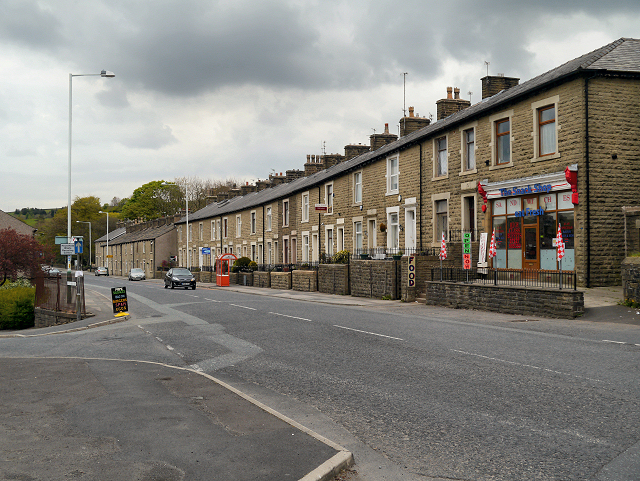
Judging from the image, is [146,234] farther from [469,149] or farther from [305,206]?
[469,149]

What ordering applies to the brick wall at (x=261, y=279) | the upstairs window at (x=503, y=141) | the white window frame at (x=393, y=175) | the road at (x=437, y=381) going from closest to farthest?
1. the road at (x=437, y=381)
2. the upstairs window at (x=503, y=141)
3. the white window frame at (x=393, y=175)
4. the brick wall at (x=261, y=279)

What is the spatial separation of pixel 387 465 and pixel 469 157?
22.0 meters

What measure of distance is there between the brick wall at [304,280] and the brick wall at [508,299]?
1293 cm

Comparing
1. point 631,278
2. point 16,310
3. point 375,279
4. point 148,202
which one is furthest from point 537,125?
point 148,202

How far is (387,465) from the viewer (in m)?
5.31

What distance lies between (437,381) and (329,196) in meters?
30.9

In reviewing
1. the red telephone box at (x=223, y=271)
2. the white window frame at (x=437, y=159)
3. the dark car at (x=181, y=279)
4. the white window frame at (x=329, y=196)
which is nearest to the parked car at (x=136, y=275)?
the red telephone box at (x=223, y=271)

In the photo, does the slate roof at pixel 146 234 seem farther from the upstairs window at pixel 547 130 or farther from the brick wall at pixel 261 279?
the upstairs window at pixel 547 130

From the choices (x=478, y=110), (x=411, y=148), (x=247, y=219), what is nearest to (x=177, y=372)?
(x=478, y=110)

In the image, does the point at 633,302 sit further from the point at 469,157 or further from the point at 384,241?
the point at 384,241

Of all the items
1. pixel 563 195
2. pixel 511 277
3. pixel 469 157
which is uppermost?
pixel 469 157

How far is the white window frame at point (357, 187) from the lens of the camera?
3500 centimetres

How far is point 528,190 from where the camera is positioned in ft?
70.6

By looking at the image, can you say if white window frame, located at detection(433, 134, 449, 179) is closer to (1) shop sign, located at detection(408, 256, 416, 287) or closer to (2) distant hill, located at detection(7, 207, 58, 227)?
(1) shop sign, located at detection(408, 256, 416, 287)
